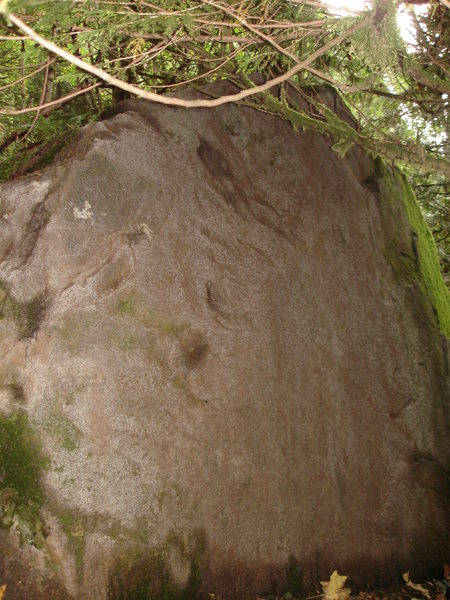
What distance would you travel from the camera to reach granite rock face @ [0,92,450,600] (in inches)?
123

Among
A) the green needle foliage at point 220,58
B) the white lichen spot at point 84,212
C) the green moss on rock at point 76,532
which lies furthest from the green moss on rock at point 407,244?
the green moss on rock at point 76,532

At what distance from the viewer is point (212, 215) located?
3.93 meters

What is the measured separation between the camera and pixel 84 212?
3.36 m

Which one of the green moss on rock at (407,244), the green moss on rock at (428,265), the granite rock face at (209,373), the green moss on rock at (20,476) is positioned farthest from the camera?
the green moss on rock at (428,265)

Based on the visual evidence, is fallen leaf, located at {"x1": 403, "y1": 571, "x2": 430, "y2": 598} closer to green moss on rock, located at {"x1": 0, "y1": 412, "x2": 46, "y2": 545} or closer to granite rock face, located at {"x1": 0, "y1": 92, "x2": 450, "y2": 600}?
granite rock face, located at {"x1": 0, "y1": 92, "x2": 450, "y2": 600}

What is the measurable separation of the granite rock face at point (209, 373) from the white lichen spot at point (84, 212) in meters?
0.01

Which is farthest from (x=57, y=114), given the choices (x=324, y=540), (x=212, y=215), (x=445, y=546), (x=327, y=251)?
(x=445, y=546)

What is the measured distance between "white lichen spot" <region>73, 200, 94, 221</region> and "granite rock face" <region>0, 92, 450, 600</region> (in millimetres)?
13

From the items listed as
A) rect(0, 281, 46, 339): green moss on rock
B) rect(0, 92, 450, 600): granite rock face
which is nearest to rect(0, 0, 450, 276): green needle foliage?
rect(0, 92, 450, 600): granite rock face

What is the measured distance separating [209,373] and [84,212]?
129 centimetres

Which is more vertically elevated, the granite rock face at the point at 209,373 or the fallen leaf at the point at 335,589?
the granite rock face at the point at 209,373

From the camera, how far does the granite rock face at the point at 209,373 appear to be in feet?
10.2

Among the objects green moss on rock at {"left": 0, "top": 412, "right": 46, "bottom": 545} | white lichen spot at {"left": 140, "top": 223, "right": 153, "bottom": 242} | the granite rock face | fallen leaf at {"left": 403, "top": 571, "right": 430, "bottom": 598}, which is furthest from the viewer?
fallen leaf at {"left": 403, "top": 571, "right": 430, "bottom": 598}

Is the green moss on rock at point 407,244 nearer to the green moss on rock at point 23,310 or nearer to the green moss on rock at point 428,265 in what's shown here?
the green moss on rock at point 428,265
